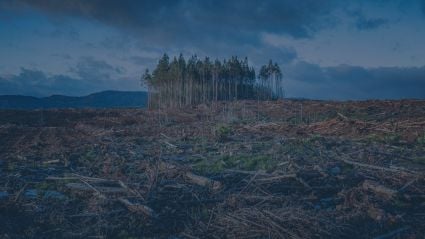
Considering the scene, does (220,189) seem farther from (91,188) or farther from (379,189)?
(379,189)

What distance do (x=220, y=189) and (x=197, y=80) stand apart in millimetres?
63875

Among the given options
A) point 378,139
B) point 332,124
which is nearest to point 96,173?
point 378,139

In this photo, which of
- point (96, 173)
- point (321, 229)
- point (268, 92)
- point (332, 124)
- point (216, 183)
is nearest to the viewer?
point (321, 229)

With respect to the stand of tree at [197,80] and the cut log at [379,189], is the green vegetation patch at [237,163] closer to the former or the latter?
the cut log at [379,189]

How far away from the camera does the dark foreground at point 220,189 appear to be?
721cm

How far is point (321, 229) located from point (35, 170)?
8.11 meters

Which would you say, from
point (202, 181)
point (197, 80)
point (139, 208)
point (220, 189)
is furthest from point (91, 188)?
point (197, 80)

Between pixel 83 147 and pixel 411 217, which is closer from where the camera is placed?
pixel 411 217

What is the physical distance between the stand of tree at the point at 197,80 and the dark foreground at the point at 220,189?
176ft

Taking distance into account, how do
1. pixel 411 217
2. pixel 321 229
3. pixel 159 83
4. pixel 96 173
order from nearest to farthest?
pixel 321 229 → pixel 411 217 → pixel 96 173 → pixel 159 83

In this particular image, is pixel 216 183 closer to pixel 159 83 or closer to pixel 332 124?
pixel 332 124

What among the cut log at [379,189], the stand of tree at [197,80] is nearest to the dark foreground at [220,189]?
the cut log at [379,189]

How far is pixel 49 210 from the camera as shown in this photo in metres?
8.18

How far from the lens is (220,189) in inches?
364
